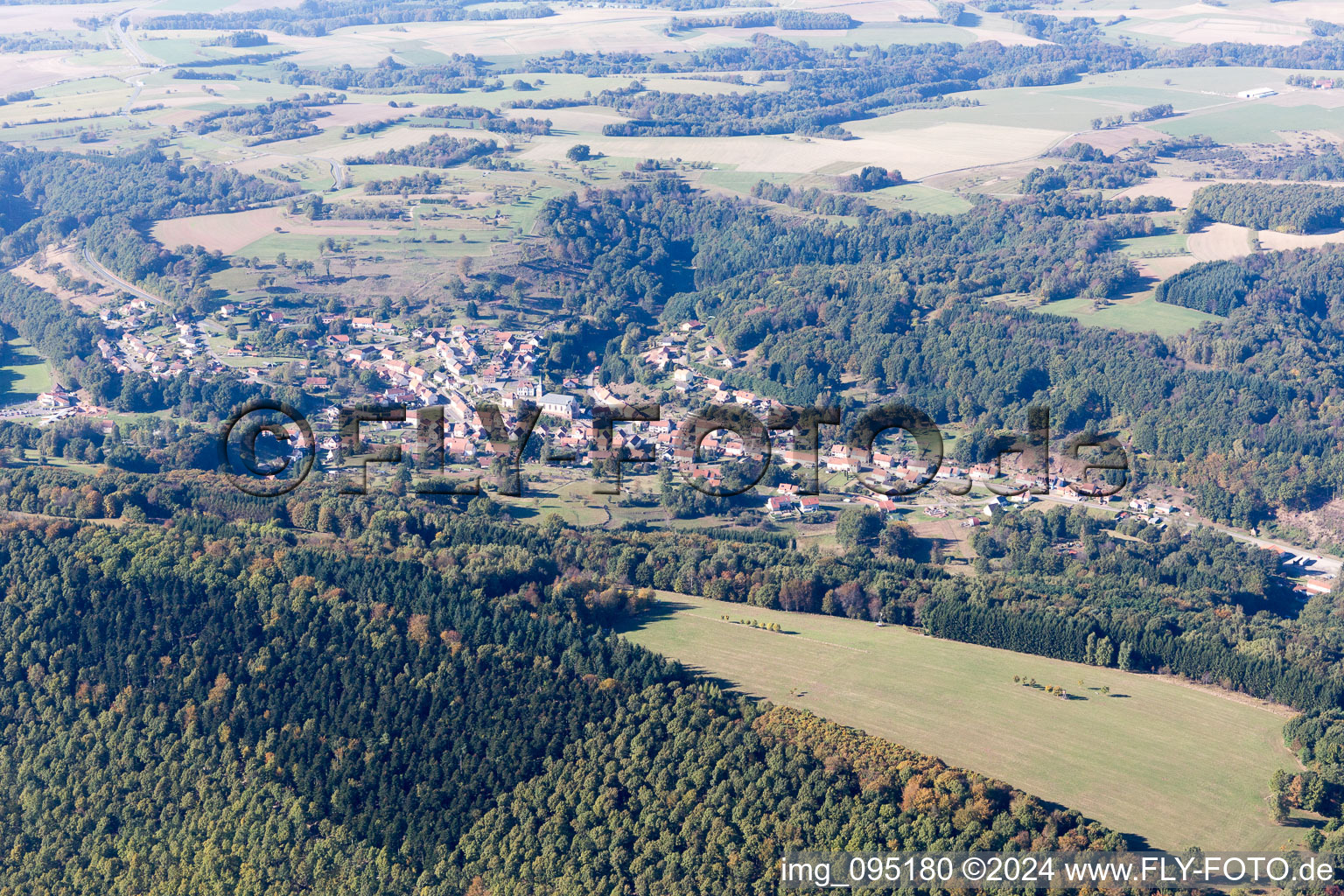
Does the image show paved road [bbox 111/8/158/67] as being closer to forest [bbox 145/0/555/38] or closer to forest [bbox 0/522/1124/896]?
forest [bbox 145/0/555/38]

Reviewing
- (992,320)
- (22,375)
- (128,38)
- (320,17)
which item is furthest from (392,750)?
(320,17)

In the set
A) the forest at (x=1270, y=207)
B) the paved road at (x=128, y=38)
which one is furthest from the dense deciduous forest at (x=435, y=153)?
the forest at (x=1270, y=207)

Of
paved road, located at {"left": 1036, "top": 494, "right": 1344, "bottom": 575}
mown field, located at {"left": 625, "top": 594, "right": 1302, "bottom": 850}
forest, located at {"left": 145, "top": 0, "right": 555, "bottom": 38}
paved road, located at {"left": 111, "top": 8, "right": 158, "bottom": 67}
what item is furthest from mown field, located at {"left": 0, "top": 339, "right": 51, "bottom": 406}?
forest, located at {"left": 145, "top": 0, "right": 555, "bottom": 38}

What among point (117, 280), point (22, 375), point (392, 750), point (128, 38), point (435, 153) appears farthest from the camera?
point (128, 38)

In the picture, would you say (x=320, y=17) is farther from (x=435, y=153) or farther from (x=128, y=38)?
(x=435, y=153)

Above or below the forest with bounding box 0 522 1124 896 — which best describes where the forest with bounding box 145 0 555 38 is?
above

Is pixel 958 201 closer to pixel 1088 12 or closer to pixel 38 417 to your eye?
pixel 38 417

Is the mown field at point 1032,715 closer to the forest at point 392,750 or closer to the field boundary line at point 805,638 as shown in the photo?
the field boundary line at point 805,638

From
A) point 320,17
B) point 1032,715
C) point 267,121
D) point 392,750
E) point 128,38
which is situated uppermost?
point 320,17
